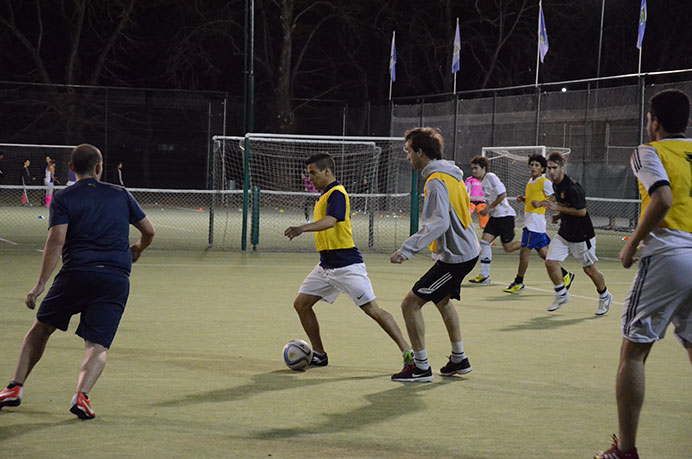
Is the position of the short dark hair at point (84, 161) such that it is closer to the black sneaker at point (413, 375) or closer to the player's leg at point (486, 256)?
the black sneaker at point (413, 375)

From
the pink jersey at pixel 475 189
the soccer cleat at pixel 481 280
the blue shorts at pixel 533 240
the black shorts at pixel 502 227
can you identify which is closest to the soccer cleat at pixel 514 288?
the blue shorts at pixel 533 240

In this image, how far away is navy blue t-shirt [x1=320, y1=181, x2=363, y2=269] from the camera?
746cm

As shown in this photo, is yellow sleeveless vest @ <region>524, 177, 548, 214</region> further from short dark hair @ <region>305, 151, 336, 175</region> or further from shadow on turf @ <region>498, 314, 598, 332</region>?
short dark hair @ <region>305, 151, 336, 175</region>

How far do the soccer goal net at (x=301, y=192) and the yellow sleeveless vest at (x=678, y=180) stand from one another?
15084 millimetres

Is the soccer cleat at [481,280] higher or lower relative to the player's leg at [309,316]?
lower

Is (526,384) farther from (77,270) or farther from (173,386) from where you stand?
(77,270)

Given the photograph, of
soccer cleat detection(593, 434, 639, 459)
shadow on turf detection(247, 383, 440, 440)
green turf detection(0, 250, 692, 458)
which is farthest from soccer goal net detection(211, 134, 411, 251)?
soccer cleat detection(593, 434, 639, 459)

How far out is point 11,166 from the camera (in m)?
37.9

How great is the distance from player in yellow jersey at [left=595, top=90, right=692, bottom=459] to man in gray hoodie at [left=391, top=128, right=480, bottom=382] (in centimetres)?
227

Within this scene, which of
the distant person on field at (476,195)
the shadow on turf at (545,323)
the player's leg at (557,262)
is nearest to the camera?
the shadow on turf at (545,323)

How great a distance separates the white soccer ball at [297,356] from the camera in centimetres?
749

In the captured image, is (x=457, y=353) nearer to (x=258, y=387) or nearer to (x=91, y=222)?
(x=258, y=387)

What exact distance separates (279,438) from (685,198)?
2687mm

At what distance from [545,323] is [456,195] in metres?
3.70
